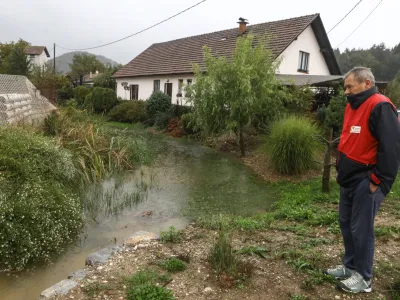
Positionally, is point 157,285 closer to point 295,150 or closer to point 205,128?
point 295,150

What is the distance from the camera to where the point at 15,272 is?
3791mm

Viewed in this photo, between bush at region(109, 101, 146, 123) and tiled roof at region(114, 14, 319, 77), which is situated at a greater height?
tiled roof at region(114, 14, 319, 77)

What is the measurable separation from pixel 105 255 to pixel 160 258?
68 cm

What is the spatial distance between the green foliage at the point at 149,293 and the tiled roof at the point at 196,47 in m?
14.0

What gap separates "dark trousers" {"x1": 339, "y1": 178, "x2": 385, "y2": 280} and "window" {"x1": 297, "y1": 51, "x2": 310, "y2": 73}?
650 inches

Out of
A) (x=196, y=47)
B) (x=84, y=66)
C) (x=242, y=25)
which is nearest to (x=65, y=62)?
(x=84, y=66)

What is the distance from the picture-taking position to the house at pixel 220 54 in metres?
17.4

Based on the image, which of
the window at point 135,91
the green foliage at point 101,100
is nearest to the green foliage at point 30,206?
the green foliage at point 101,100

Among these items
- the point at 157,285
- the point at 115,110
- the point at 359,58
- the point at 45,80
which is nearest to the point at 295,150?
the point at 157,285

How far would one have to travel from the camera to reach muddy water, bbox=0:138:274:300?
3818mm

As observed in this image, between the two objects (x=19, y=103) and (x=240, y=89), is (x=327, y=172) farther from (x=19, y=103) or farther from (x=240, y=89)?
(x=19, y=103)

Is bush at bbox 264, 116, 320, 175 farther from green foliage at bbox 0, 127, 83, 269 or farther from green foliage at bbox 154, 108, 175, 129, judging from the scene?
green foliage at bbox 154, 108, 175, 129

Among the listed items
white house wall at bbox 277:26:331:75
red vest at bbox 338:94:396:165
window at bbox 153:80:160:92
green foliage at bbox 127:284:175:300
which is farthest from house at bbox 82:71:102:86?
red vest at bbox 338:94:396:165

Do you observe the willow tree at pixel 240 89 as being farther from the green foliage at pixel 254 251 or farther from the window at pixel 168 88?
the window at pixel 168 88
